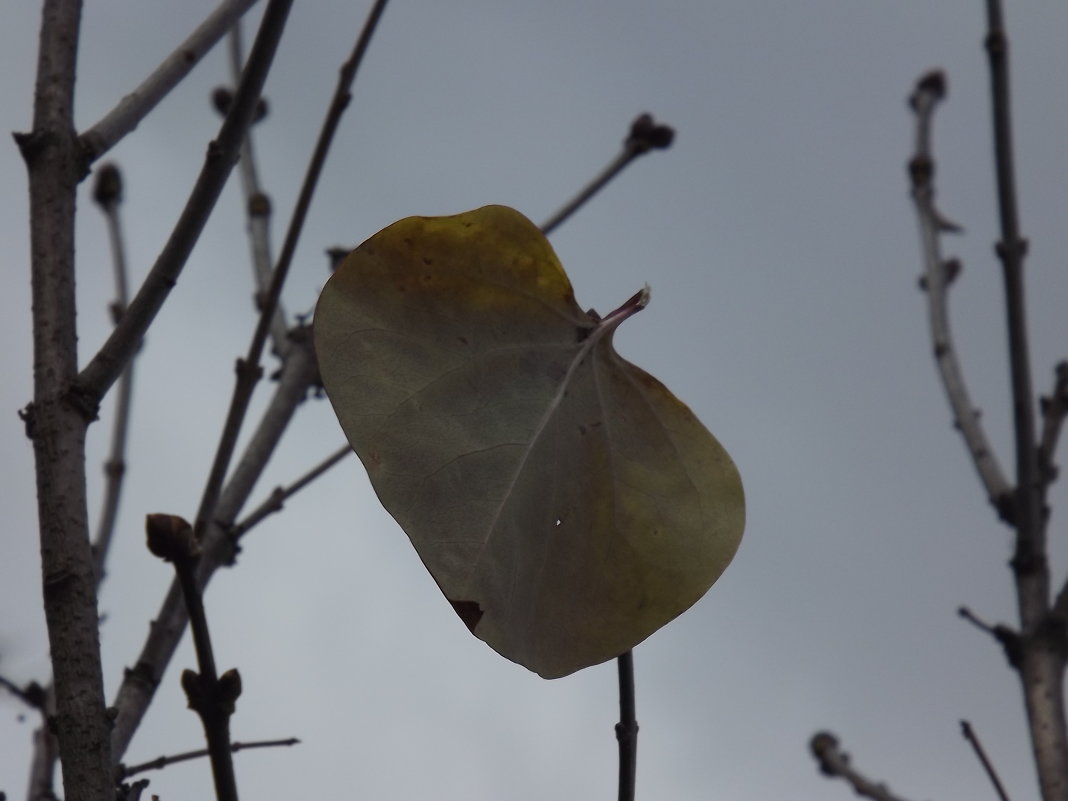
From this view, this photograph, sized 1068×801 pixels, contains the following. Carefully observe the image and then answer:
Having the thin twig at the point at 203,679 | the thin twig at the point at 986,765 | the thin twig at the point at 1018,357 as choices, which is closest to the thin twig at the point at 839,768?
the thin twig at the point at 1018,357

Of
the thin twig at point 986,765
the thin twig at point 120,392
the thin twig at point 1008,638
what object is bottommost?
the thin twig at point 986,765

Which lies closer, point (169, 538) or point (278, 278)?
point (169, 538)

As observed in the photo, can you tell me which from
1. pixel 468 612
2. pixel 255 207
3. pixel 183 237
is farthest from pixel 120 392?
pixel 468 612

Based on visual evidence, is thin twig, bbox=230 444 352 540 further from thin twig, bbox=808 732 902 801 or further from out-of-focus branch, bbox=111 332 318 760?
thin twig, bbox=808 732 902 801

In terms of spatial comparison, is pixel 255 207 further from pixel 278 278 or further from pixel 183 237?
pixel 183 237

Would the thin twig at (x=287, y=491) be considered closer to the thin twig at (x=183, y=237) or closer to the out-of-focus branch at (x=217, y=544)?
the out-of-focus branch at (x=217, y=544)

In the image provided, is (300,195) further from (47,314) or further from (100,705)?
(100,705)
